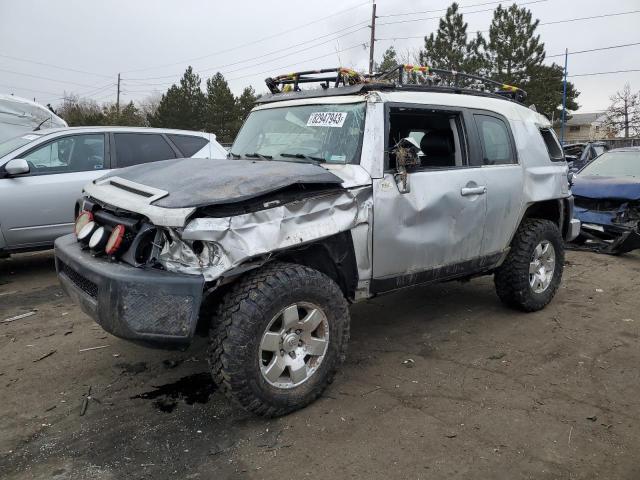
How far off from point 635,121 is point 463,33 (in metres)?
21.6

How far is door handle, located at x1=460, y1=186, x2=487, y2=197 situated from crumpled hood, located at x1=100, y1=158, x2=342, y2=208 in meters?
1.31

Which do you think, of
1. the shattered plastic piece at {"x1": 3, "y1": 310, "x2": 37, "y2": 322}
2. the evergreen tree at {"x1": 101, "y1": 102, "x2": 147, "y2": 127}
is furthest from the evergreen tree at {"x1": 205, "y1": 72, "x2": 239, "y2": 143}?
the shattered plastic piece at {"x1": 3, "y1": 310, "x2": 37, "y2": 322}

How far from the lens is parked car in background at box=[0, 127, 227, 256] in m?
5.78

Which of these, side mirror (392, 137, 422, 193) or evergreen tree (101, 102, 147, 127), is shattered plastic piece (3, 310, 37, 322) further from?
evergreen tree (101, 102, 147, 127)

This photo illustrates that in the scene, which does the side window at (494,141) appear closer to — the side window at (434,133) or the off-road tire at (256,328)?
the side window at (434,133)

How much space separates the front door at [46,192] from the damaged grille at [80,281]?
295 centimetres

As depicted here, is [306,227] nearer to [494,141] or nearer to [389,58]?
[494,141]

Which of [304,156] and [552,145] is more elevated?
[552,145]

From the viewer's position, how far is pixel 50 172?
6.06 meters

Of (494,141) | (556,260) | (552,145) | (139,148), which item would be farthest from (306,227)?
(139,148)

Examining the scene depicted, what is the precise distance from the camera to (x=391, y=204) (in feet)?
11.5

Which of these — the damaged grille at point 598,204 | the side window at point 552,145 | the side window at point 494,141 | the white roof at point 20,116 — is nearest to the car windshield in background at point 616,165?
the damaged grille at point 598,204

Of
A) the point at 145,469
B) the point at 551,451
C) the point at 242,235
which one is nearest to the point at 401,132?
the point at 242,235

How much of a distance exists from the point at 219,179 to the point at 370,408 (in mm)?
1694
